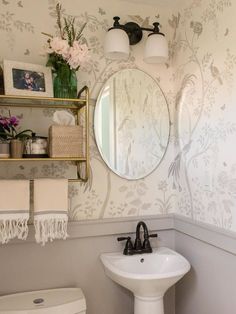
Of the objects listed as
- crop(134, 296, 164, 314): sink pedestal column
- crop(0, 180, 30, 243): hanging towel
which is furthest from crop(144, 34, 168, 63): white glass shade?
crop(134, 296, 164, 314): sink pedestal column

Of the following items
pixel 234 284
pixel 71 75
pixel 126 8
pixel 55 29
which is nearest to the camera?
pixel 234 284

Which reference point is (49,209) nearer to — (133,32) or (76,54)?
(76,54)

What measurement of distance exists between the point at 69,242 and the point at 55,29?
1.17m

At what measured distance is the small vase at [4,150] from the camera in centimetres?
142

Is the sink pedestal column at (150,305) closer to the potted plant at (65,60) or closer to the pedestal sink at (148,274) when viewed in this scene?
the pedestal sink at (148,274)

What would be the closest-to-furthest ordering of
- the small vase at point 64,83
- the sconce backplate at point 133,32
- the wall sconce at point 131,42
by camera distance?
1. the small vase at point 64,83
2. the wall sconce at point 131,42
3. the sconce backplate at point 133,32

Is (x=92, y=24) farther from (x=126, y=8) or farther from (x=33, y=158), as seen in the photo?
(x=33, y=158)

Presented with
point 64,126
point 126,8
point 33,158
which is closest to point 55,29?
point 126,8

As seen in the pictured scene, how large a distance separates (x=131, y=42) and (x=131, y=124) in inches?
18.9

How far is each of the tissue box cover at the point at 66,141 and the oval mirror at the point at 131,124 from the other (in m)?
0.22

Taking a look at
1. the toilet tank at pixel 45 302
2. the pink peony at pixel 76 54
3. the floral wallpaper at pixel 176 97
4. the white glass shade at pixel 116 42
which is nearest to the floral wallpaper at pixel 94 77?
the floral wallpaper at pixel 176 97

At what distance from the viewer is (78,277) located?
1.72 meters

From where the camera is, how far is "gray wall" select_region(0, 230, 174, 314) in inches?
63.3

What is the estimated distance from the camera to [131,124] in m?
1.84
